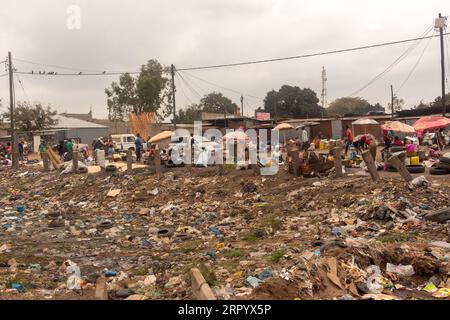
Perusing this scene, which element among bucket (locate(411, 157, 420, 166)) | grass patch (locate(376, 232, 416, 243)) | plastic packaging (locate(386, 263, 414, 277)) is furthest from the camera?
bucket (locate(411, 157, 420, 166))

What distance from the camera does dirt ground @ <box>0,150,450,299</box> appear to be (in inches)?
205

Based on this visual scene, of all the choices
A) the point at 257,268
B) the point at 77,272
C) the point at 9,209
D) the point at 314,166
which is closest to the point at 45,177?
the point at 9,209

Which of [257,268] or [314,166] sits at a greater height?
[314,166]

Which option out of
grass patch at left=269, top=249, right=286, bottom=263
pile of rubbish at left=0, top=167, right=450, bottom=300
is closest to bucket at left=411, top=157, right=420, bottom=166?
pile of rubbish at left=0, top=167, right=450, bottom=300

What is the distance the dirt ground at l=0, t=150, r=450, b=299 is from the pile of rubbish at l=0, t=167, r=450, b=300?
0.9 inches

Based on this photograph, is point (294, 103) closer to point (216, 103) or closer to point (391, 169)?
point (216, 103)

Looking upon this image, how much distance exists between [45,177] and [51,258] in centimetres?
1284

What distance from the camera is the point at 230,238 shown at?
888 centimetres

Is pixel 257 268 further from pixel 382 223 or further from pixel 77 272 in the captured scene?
pixel 382 223

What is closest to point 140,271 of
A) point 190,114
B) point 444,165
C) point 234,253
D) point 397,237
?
point 234,253

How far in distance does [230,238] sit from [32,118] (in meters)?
35.7

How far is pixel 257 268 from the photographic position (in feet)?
19.2

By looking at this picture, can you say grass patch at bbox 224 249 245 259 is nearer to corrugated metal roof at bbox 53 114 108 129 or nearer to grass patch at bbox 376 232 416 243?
grass patch at bbox 376 232 416 243

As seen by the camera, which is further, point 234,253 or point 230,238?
point 230,238
